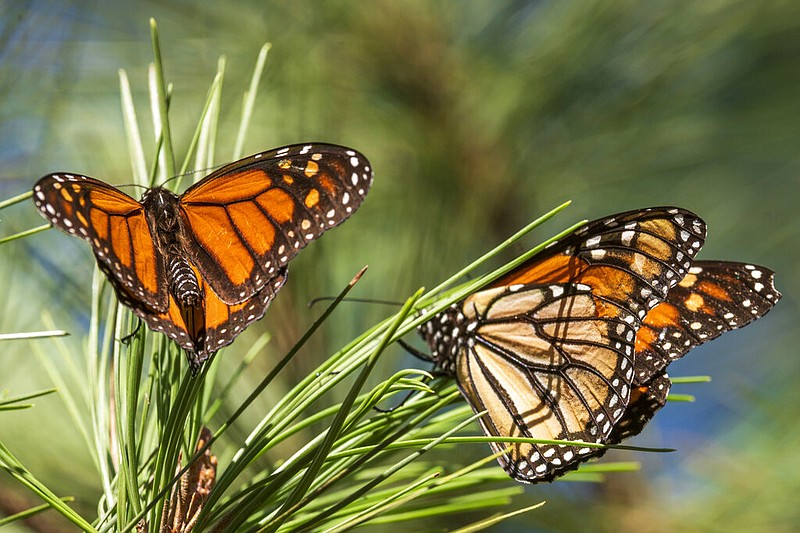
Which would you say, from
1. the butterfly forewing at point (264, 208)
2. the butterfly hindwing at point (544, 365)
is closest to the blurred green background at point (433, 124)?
the butterfly hindwing at point (544, 365)

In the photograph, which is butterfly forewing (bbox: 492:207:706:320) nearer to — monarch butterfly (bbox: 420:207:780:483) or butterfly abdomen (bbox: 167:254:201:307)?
monarch butterfly (bbox: 420:207:780:483)

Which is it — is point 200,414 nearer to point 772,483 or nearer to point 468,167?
point 468,167

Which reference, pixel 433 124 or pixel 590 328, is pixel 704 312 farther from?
pixel 433 124

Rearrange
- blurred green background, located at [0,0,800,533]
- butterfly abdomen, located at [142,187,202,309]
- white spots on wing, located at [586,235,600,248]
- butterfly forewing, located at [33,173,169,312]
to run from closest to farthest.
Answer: butterfly forewing, located at [33,173,169,312], butterfly abdomen, located at [142,187,202,309], white spots on wing, located at [586,235,600,248], blurred green background, located at [0,0,800,533]

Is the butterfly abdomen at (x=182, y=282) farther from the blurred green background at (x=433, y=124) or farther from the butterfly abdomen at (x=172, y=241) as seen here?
the blurred green background at (x=433, y=124)

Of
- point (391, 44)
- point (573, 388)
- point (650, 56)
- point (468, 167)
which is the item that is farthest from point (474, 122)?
point (573, 388)

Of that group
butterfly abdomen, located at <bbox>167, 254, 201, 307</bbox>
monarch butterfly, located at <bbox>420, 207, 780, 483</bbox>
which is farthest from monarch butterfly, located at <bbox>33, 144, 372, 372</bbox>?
monarch butterfly, located at <bbox>420, 207, 780, 483</bbox>

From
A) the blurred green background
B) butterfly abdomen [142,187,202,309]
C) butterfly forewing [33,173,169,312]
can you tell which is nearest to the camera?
butterfly forewing [33,173,169,312]

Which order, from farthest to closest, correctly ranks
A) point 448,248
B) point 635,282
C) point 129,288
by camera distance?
point 448,248 → point 635,282 → point 129,288
